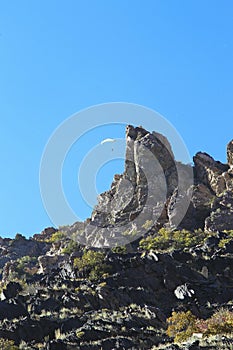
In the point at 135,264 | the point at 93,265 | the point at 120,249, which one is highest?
the point at 120,249

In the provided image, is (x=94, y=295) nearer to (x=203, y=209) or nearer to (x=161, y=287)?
(x=161, y=287)

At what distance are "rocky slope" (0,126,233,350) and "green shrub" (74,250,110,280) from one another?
172mm

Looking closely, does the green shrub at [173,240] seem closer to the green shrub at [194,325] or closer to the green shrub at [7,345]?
the green shrub at [194,325]

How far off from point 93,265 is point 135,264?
228 inches

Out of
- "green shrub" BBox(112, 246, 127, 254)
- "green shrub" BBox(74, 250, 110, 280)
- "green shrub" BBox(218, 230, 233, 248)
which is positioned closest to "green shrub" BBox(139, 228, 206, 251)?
"green shrub" BBox(112, 246, 127, 254)

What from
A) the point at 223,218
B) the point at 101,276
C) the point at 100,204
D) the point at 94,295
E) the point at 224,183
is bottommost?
Result: the point at 94,295

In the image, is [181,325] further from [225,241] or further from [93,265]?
[225,241]

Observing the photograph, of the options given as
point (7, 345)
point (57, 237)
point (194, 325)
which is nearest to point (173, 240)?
point (57, 237)

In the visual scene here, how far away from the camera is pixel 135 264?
66.9 metres

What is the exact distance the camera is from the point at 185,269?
6556 cm

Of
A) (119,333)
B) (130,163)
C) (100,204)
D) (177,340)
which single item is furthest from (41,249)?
(177,340)

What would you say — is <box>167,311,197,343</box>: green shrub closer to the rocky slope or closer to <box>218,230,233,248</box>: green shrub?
the rocky slope

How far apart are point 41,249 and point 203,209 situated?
31197 mm

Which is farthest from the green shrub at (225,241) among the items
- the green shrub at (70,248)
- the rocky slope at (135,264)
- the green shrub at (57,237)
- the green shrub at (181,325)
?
the green shrub at (57,237)
